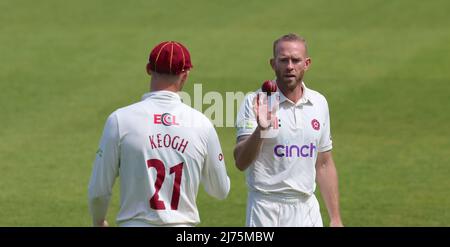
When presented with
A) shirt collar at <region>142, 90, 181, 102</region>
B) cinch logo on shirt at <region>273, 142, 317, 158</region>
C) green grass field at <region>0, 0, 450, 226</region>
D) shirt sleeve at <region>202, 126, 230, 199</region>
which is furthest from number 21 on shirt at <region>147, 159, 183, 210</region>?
green grass field at <region>0, 0, 450, 226</region>

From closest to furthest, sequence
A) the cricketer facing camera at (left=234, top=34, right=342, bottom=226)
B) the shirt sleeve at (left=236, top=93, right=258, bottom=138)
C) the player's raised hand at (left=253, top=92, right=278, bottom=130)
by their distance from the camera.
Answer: the player's raised hand at (left=253, top=92, right=278, bottom=130) < the shirt sleeve at (left=236, top=93, right=258, bottom=138) < the cricketer facing camera at (left=234, top=34, right=342, bottom=226)

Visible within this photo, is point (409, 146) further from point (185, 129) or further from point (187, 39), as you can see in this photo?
point (185, 129)

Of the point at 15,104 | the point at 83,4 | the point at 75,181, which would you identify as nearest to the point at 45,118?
the point at 15,104

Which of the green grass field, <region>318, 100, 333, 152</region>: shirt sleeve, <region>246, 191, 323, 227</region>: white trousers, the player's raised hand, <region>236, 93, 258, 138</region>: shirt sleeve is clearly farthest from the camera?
the green grass field

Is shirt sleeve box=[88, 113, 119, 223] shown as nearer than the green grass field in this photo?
Yes

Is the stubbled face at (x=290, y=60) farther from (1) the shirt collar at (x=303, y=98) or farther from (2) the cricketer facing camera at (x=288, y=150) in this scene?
(1) the shirt collar at (x=303, y=98)

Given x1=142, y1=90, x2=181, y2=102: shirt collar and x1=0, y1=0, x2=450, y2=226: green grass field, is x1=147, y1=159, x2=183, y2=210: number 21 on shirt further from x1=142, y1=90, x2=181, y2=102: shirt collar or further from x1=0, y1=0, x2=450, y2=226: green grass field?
x1=0, y1=0, x2=450, y2=226: green grass field

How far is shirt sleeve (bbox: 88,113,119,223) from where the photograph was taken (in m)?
6.81

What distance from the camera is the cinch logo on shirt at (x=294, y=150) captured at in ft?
27.2

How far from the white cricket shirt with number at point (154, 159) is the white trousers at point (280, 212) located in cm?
155

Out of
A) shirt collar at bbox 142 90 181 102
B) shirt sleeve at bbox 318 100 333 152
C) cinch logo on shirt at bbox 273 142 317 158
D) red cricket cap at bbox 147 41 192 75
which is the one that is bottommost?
cinch logo on shirt at bbox 273 142 317 158

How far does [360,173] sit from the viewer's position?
617 inches

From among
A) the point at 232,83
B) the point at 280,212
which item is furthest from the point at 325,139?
the point at 232,83

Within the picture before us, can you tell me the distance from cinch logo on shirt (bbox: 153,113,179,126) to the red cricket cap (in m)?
0.29
